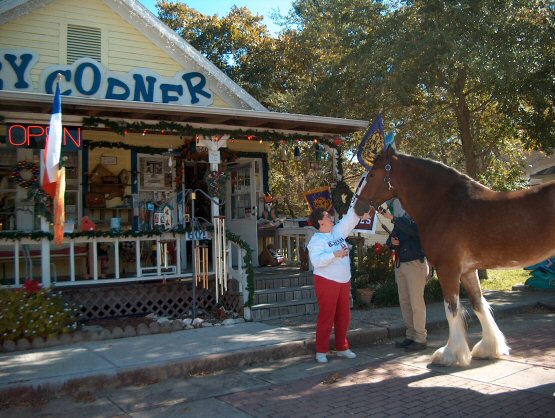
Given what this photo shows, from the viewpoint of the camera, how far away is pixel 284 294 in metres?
8.78

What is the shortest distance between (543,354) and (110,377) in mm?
5110

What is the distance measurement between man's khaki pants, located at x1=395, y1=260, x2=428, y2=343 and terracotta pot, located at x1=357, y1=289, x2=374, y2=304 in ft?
9.79

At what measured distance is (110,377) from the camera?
535 centimetres

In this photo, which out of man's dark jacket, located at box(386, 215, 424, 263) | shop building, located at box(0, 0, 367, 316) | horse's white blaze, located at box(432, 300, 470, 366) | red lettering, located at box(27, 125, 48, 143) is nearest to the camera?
horse's white blaze, located at box(432, 300, 470, 366)

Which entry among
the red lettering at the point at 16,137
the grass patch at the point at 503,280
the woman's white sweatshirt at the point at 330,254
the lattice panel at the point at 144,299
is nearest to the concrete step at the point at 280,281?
the lattice panel at the point at 144,299

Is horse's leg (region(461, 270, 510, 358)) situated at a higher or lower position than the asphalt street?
higher

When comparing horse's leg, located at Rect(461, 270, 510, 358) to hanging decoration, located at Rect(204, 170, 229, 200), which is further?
hanging decoration, located at Rect(204, 170, 229, 200)

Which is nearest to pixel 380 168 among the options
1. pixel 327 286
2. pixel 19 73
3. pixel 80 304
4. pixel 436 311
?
pixel 327 286

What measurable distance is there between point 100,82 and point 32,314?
567 centimetres

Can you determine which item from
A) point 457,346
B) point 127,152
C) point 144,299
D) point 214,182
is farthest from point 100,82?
point 457,346

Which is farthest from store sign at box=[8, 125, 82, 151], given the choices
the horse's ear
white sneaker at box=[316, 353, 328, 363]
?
white sneaker at box=[316, 353, 328, 363]

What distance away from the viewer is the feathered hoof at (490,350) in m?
5.77

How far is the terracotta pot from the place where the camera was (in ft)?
32.2

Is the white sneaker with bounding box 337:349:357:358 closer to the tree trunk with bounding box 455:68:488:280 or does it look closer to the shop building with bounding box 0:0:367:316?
the shop building with bounding box 0:0:367:316
